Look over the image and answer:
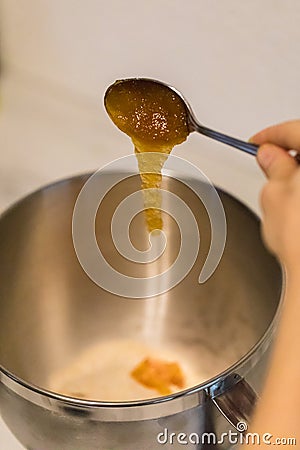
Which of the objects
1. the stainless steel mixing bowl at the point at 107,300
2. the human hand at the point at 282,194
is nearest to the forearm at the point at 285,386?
the human hand at the point at 282,194

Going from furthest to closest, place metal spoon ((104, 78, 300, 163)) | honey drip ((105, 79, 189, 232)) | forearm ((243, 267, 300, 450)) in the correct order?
1. honey drip ((105, 79, 189, 232))
2. metal spoon ((104, 78, 300, 163))
3. forearm ((243, 267, 300, 450))

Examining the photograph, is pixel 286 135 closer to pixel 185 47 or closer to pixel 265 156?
pixel 265 156

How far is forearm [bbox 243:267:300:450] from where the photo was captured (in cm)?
34

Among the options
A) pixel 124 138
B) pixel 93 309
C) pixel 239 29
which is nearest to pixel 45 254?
pixel 93 309

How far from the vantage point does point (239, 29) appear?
73 centimetres

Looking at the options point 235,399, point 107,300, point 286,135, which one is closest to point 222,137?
point 286,135

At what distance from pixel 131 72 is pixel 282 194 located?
48 centimetres

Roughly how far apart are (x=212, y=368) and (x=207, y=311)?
0.19 ft

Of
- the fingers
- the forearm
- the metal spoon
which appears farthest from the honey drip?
the forearm

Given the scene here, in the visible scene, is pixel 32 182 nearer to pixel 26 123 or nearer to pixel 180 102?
pixel 26 123

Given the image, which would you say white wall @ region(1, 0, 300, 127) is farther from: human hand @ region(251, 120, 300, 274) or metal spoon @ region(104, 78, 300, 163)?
human hand @ region(251, 120, 300, 274)

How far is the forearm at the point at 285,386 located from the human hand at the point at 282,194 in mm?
20

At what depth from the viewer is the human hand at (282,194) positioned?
0.38 meters

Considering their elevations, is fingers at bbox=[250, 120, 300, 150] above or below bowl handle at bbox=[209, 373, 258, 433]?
above
